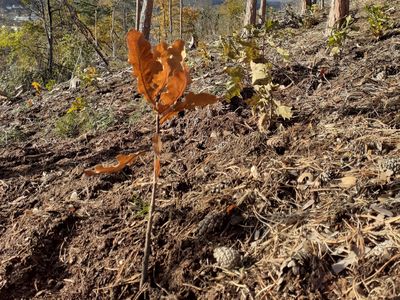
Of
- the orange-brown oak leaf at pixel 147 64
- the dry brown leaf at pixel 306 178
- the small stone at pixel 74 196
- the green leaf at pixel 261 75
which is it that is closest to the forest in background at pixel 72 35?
the small stone at pixel 74 196

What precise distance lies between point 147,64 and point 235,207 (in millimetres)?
860

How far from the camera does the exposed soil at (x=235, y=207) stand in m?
1.44

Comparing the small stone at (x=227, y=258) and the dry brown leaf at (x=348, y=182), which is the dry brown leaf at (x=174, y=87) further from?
the dry brown leaf at (x=348, y=182)

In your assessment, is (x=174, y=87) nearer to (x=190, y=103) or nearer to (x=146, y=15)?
(x=190, y=103)

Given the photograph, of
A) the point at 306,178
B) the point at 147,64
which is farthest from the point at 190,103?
the point at 306,178

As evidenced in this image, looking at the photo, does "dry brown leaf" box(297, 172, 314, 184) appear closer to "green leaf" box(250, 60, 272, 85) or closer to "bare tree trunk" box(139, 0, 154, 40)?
"green leaf" box(250, 60, 272, 85)

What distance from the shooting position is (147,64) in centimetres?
122

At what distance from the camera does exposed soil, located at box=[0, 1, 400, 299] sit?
4.74ft

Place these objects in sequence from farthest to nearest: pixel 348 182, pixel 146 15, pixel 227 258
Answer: pixel 146 15 < pixel 348 182 < pixel 227 258

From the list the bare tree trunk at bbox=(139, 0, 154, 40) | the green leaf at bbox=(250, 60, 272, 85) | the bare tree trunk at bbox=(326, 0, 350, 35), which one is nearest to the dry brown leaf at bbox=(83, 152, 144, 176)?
the green leaf at bbox=(250, 60, 272, 85)

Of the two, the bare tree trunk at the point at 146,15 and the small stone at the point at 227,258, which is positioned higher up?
the bare tree trunk at the point at 146,15

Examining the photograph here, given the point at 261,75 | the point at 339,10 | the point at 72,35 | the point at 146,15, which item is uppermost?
the point at 146,15

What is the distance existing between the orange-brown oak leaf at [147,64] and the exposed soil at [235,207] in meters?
0.73

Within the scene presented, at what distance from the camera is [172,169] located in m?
2.22
